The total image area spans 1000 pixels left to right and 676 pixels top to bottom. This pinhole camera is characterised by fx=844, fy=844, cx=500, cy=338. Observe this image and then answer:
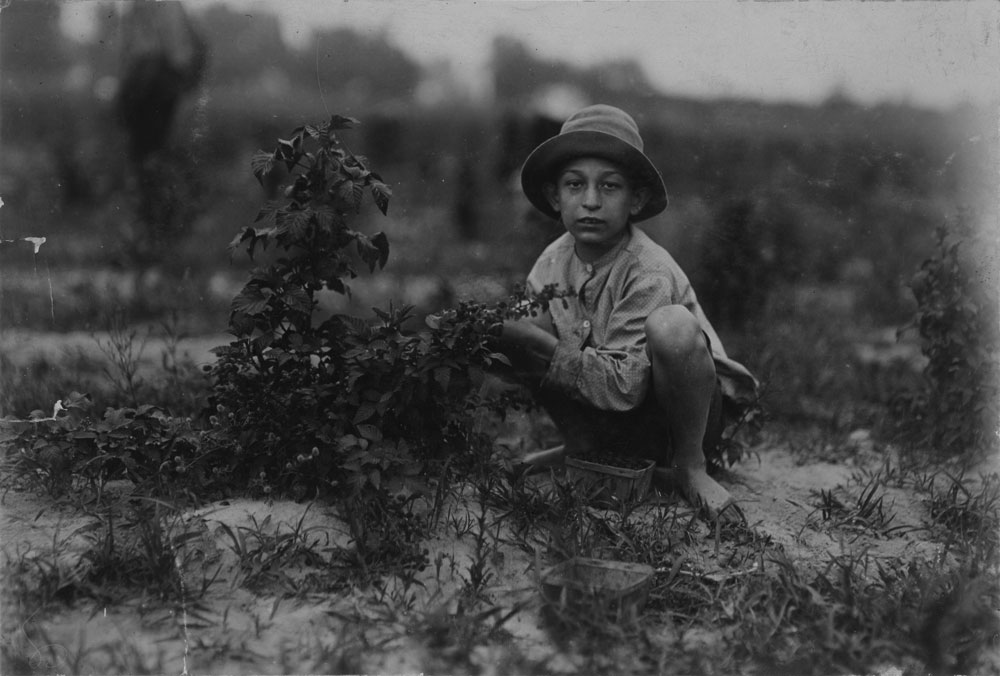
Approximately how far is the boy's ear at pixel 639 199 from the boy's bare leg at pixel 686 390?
1.54 feet

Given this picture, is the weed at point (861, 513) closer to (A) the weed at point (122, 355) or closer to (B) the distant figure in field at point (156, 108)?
(A) the weed at point (122, 355)

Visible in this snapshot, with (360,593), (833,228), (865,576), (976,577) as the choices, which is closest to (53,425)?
(360,593)

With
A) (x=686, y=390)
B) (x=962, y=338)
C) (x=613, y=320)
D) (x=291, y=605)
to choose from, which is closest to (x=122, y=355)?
(x=291, y=605)

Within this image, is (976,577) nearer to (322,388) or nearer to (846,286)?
(322,388)

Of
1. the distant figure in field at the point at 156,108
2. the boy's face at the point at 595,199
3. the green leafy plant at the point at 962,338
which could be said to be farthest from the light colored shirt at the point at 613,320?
the distant figure in field at the point at 156,108

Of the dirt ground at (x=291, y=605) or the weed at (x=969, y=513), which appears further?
the weed at (x=969, y=513)

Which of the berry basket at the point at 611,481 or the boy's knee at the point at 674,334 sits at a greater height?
the boy's knee at the point at 674,334

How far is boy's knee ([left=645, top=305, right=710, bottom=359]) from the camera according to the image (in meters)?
2.82

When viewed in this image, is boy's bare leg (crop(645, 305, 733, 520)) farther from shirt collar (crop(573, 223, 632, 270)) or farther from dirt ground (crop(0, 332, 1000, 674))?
shirt collar (crop(573, 223, 632, 270))

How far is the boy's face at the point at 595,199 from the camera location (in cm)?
301

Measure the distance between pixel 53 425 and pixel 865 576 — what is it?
2602mm

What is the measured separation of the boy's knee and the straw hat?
52cm

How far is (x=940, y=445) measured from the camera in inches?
150

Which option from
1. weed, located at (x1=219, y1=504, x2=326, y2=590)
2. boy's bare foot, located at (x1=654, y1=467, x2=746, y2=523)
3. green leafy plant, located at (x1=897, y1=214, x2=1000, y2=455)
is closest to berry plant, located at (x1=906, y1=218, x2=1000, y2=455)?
green leafy plant, located at (x1=897, y1=214, x2=1000, y2=455)
